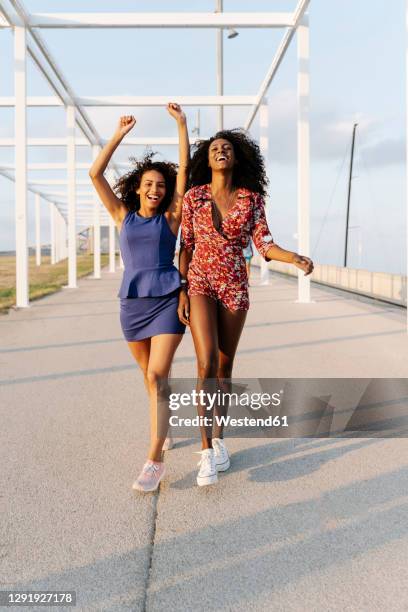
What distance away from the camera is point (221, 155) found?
12.7 ft

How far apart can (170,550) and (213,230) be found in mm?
1706

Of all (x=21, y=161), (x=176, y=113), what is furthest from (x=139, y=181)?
(x=21, y=161)

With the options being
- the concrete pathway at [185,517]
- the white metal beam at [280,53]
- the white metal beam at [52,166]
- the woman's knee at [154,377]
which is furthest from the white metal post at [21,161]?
the white metal beam at [52,166]

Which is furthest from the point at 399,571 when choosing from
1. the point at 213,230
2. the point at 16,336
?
the point at 16,336

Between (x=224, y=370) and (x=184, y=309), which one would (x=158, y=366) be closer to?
(x=184, y=309)

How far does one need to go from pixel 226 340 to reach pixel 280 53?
14.0 meters

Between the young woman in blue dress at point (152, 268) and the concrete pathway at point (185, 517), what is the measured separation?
412 millimetres

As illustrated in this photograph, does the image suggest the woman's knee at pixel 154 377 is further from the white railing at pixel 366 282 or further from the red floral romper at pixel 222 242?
the white railing at pixel 366 282

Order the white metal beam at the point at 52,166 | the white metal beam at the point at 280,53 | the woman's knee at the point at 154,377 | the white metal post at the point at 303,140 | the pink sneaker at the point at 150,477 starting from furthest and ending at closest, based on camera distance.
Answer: the white metal beam at the point at 52,166 → the white metal post at the point at 303,140 → the white metal beam at the point at 280,53 → the woman's knee at the point at 154,377 → the pink sneaker at the point at 150,477

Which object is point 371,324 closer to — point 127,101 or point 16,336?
point 16,336

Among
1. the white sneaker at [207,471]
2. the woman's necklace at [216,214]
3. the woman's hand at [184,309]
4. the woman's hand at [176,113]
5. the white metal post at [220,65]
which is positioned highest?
the white metal post at [220,65]

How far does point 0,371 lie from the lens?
7.13 m

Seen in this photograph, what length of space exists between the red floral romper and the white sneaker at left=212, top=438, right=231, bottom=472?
75 cm

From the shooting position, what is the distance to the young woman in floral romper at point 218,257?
146 inches
